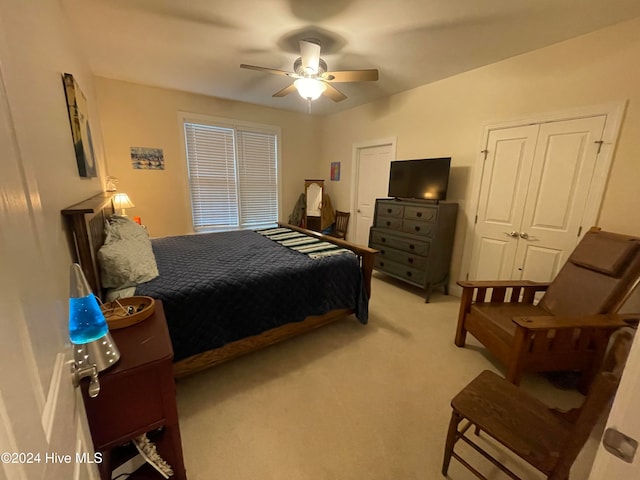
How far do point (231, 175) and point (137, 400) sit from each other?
3826 mm

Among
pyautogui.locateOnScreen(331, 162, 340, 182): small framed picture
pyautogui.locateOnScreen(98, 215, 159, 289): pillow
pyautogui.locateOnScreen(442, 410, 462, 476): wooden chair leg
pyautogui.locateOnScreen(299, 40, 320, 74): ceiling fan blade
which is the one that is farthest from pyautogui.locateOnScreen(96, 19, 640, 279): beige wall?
pyautogui.locateOnScreen(442, 410, 462, 476): wooden chair leg

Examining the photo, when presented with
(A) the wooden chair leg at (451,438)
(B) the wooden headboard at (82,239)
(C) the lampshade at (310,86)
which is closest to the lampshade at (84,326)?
(B) the wooden headboard at (82,239)

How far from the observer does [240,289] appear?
6.13ft

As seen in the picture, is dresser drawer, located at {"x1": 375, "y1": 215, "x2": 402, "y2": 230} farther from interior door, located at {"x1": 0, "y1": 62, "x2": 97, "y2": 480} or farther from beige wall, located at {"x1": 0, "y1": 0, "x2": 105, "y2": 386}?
interior door, located at {"x1": 0, "y1": 62, "x2": 97, "y2": 480}

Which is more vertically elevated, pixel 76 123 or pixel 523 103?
pixel 523 103

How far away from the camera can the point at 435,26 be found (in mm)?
2078

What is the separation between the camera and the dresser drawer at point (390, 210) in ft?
11.1

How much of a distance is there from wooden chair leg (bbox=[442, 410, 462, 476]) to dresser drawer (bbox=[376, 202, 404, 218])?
8.25 feet

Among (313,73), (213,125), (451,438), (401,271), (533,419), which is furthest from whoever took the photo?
(213,125)

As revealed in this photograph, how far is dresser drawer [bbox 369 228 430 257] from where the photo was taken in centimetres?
312

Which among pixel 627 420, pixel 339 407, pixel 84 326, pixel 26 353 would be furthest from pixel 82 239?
pixel 627 420

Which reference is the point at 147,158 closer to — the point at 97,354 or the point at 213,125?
the point at 213,125

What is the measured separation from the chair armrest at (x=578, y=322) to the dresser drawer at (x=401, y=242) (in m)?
1.47

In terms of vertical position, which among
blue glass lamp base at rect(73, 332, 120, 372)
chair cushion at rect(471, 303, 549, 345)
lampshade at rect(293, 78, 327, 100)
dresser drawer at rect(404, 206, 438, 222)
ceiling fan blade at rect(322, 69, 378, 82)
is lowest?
chair cushion at rect(471, 303, 549, 345)
